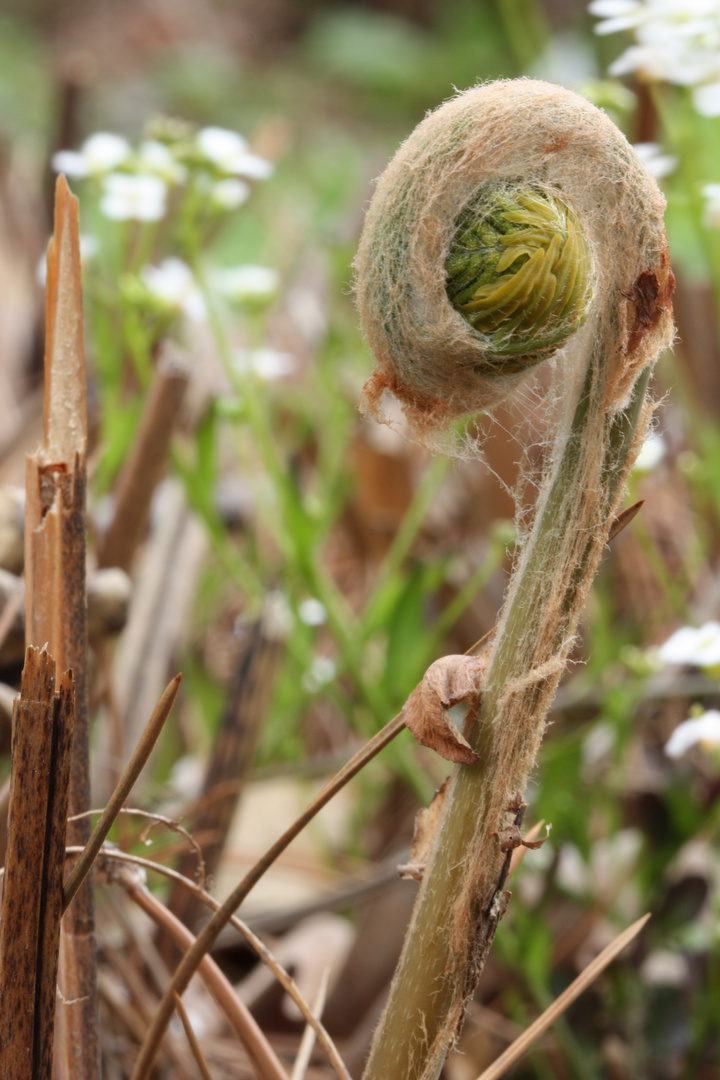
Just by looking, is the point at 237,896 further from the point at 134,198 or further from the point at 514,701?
the point at 134,198

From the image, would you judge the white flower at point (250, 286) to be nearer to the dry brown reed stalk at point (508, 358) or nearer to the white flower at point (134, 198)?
the white flower at point (134, 198)

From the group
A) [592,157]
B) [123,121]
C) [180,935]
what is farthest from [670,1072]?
[123,121]

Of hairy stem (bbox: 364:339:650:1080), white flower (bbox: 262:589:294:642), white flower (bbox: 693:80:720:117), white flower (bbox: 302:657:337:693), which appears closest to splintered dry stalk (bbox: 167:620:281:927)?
white flower (bbox: 262:589:294:642)

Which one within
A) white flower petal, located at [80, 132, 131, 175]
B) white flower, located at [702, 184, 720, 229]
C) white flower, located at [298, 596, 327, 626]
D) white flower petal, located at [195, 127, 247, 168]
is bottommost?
white flower, located at [298, 596, 327, 626]

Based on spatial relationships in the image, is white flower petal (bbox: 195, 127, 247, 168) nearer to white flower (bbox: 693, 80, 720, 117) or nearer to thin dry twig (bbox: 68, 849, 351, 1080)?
white flower (bbox: 693, 80, 720, 117)

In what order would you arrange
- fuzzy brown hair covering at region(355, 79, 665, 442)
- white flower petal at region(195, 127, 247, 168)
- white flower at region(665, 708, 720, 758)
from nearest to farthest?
→ fuzzy brown hair covering at region(355, 79, 665, 442), white flower at region(665, 708, 720, 758), white flower petal at region(195, 127, 247, 168)

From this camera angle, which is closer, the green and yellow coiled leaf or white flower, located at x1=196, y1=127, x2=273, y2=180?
the green and yellow coiled leaf

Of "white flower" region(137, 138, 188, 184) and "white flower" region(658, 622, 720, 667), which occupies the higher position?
"white flower" region(137, 138, 188, 184)
